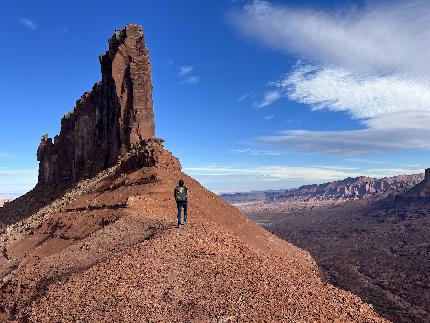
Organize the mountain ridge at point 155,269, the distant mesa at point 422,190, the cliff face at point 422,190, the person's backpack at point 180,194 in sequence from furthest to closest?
the cliff face at point 422,190
the distant mesa at point 422,190
the person's backpack at point 180,194
the mountain ridge at point 155,269

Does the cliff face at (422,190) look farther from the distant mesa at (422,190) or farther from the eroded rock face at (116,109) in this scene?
the eroded rock face at (116,109)

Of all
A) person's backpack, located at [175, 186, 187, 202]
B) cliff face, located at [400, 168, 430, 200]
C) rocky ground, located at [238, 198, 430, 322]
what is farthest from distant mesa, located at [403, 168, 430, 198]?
person's backpack, located at [175, 186, 187, 202]

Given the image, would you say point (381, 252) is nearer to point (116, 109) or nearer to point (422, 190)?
point (116, 109)

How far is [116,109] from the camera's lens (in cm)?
4712

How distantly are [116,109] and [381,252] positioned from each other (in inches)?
2730

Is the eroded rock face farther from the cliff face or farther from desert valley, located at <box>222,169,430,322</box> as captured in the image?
the cliff face

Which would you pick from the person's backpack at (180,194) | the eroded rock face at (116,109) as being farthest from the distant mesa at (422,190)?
the person's backpack at (180,194)

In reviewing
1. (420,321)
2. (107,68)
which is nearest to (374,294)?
(420,321)

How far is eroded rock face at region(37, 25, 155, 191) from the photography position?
45.6m

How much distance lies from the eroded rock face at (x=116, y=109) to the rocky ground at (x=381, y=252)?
37.3 meters

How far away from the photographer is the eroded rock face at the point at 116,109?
1794 inches

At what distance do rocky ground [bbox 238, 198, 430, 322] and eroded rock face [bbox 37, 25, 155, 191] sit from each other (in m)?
37.3

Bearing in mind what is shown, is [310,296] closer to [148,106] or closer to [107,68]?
[148,106]

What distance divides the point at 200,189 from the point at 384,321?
79.4ft
